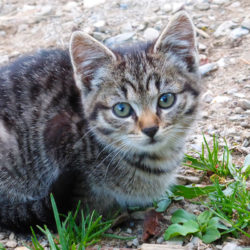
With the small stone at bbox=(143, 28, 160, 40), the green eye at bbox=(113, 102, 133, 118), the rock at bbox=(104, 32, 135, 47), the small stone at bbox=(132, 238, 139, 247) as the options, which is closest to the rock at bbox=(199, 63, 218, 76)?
the small stone at bbox=(143, 28, 160, 40)

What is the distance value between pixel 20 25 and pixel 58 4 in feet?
2.36

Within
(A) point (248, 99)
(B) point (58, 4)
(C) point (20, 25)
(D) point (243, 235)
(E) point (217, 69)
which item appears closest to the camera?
(D) point (243, 235)

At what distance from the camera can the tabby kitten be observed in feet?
9.41

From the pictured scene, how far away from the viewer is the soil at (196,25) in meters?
3.83

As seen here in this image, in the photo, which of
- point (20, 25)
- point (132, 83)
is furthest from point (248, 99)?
point (20, 25)

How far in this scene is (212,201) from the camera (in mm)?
2906

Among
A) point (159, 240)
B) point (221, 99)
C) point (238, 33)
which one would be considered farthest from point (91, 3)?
point (159, 240)

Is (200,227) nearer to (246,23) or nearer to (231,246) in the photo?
(231,246)

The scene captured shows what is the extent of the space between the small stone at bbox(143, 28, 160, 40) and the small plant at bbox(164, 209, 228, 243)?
279 centimetres

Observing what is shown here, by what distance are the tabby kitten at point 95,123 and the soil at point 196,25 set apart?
0.59 metres

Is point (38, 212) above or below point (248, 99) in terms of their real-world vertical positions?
below

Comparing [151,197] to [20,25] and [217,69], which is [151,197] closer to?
[217,69]

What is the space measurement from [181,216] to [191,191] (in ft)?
0.89

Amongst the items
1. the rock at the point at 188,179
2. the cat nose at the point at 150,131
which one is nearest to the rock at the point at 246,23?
the rock at the point at 188,179
